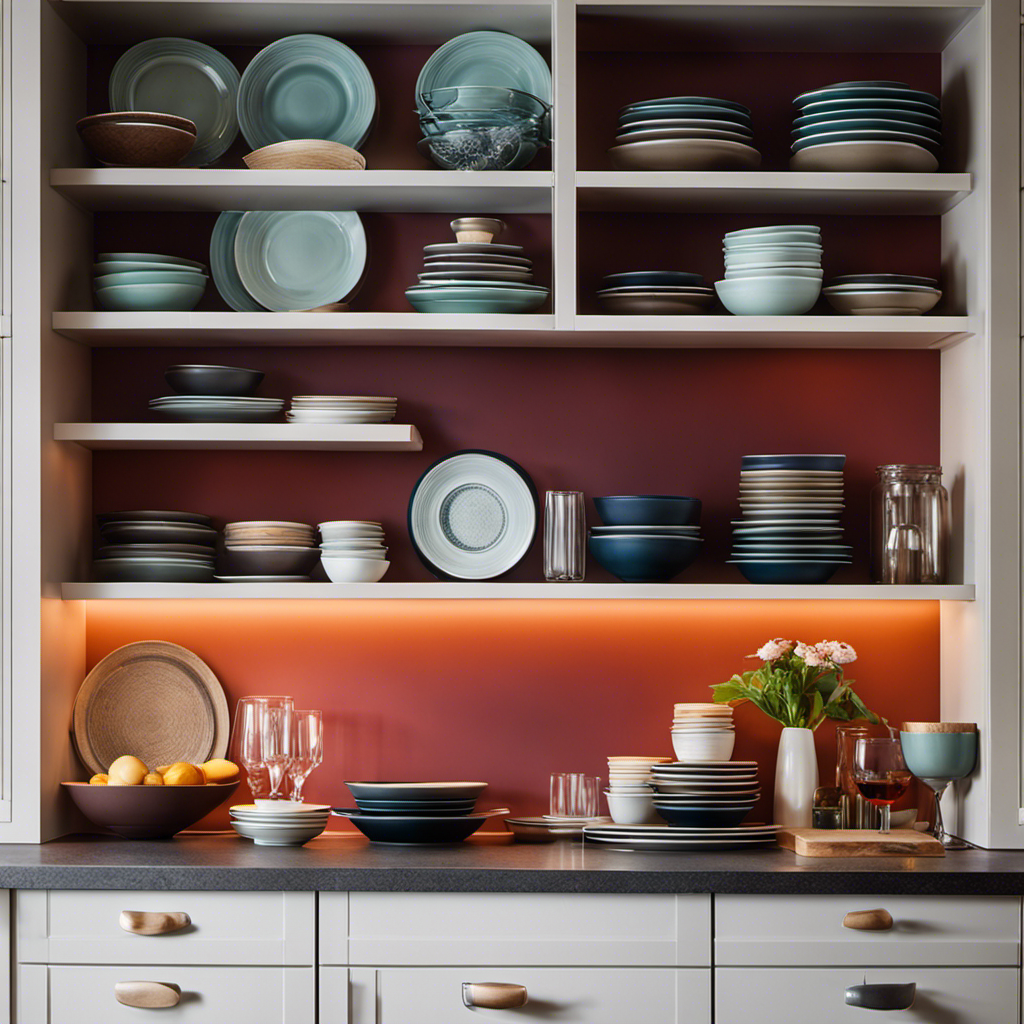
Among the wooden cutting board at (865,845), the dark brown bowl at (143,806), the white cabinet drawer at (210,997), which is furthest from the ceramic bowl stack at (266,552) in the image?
the wooden cutting board at (865,845)

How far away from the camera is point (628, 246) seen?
291 cm

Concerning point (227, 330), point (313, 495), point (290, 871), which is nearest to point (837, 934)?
point (290, 871)

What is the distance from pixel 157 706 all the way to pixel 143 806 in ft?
1.09

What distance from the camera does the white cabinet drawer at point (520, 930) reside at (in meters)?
2.25

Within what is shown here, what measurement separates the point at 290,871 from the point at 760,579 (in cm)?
116

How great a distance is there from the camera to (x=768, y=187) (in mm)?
2637

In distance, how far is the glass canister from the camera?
270 centimetres

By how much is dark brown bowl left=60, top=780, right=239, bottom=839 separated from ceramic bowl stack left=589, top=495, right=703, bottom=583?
3.23 feet

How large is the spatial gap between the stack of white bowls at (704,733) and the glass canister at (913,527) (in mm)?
477

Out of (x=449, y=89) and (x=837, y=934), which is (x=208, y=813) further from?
(x=449, y=89)

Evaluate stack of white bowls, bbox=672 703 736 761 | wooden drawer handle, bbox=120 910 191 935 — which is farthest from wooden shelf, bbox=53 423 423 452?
wooden drawer handle, bbox=120 910 191 935

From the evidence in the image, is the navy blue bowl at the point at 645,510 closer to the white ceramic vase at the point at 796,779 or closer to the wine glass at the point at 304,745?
the white ceramic vase at the point at 796,779

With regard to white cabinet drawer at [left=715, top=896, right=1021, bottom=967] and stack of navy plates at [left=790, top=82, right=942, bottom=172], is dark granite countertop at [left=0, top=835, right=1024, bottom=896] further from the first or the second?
stack of navy plates at [left=790, top=82, right=942, bottom=172]

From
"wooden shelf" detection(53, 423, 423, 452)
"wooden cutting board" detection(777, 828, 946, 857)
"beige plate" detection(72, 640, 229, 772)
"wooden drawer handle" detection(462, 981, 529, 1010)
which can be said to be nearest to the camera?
"wooden drawer handle" detection(462, 981, 529, 1010)
